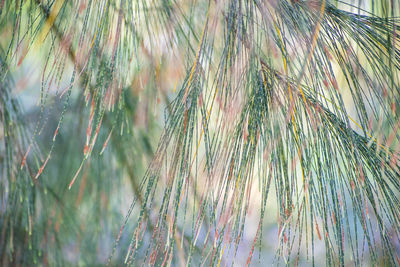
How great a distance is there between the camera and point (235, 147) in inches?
19.7

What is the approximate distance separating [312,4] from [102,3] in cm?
29

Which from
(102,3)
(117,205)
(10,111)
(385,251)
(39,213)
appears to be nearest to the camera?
(385,251)

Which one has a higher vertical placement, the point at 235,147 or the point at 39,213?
the point at 235,147

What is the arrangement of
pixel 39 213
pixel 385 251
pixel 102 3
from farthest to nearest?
pixel 39 213 → pixel 102 3 → pixel 385 251

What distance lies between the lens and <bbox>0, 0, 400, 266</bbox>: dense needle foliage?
0.48 meters

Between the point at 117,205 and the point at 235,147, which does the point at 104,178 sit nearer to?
the point at 117,205

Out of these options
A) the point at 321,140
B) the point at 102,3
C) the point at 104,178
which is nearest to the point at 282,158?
the point at 321,140

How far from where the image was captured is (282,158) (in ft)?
1.67

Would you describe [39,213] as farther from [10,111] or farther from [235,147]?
[235,147]

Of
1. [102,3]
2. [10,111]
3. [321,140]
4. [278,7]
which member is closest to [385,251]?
[321,140]

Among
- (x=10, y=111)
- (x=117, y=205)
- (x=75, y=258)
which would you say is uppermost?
(x=10, y=111)

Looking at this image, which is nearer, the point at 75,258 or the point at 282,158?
the point at 282,158

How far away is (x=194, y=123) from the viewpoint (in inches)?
21.9

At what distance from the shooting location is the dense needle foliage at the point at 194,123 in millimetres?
479
